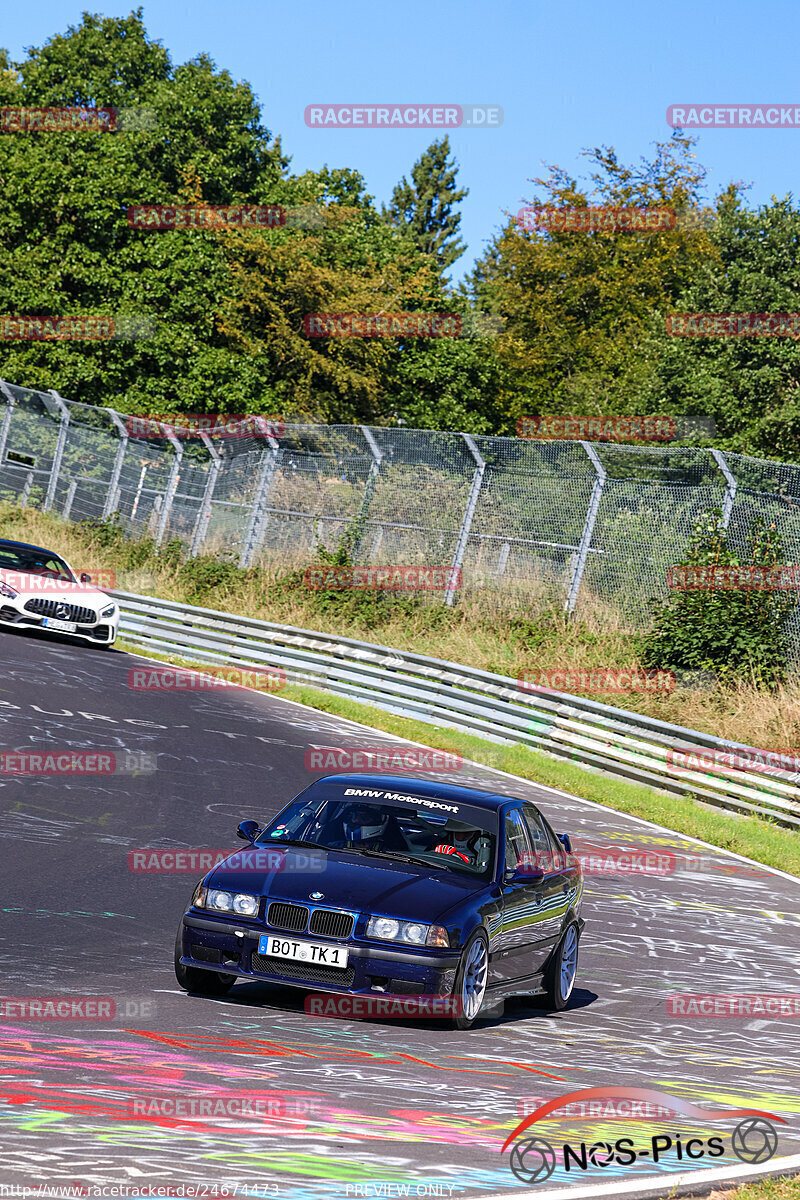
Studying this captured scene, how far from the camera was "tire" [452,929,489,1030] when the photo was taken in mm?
7652

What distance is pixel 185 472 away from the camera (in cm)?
3141

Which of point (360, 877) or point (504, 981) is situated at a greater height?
point (360, 877)

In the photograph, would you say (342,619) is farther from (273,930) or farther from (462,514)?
(273,930)

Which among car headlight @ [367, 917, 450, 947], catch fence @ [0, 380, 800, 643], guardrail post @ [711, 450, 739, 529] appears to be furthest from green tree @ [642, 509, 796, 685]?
car headlight @ [367, 917, 450, 947]

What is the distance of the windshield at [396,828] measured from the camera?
856 cm

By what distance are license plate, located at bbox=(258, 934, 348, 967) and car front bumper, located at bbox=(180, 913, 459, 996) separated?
24mm

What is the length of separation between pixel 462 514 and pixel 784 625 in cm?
662

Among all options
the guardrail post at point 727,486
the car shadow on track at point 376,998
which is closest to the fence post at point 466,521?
the guardrail post at point 727,486

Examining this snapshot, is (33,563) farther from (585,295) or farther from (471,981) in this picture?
(585,295)

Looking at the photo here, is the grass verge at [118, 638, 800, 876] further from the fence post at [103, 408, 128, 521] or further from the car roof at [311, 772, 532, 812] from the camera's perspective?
the fence post at [103, 408, 128, 521]

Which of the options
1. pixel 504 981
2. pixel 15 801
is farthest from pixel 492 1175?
pixel 15 801

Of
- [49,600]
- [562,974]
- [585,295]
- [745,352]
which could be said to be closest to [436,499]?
[49,600]

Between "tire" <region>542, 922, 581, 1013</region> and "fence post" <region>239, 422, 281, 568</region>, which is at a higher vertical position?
"fence post" <region>239, 422, 281, 568</region>

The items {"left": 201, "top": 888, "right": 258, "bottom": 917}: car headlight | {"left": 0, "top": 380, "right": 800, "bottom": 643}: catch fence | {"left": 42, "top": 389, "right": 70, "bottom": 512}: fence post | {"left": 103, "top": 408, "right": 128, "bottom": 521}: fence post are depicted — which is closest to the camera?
{"left": 201, "top": 888, "right": 258, "bottom": 917}: car headlight
